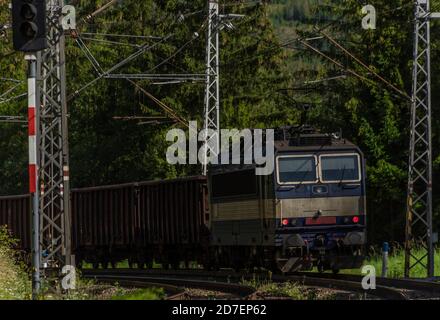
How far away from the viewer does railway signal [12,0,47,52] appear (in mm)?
15797

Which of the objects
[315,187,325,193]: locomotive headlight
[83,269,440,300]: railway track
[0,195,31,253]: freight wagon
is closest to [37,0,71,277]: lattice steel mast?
[83,269,440,300]: railway track

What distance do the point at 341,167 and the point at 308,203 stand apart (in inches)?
46.2

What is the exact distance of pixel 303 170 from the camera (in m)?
25.1

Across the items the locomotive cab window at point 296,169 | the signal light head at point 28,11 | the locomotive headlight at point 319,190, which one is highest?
the signal light head at point 28,11

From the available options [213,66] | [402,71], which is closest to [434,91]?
[402,71]

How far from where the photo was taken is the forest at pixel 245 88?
4522cm

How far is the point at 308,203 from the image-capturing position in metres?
24.7

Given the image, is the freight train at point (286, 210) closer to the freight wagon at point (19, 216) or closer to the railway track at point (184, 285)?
the railway track at point (184, 285)

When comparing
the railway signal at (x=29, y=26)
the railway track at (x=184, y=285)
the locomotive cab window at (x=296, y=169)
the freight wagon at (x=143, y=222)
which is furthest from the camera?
the freight wagon at (x=143, y=222)

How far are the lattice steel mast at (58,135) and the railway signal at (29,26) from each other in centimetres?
392

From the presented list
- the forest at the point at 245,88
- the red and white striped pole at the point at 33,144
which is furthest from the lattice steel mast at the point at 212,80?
the red and white striped pole at the point at 33,144

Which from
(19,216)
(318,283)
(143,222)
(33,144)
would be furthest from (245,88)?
(33,144)

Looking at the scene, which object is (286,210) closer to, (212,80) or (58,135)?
(58,135)

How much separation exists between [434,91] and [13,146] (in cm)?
2795
